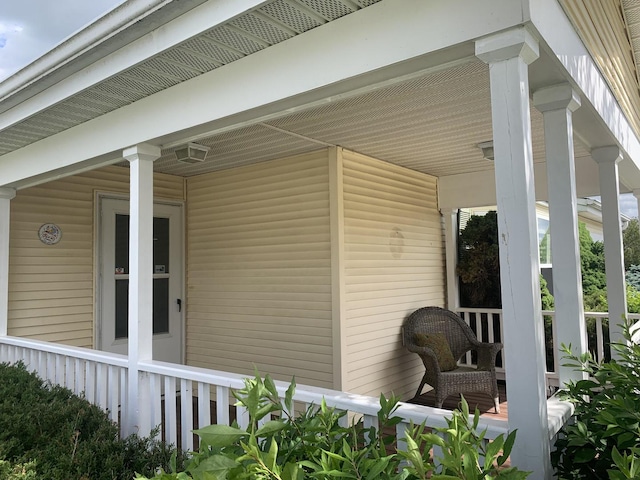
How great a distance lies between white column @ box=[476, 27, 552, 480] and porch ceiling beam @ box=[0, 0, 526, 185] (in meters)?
0.13

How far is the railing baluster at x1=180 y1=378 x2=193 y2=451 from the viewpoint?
273 centimetres

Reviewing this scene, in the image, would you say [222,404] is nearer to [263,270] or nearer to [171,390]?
[171,390]

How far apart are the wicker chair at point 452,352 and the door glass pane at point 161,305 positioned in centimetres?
277

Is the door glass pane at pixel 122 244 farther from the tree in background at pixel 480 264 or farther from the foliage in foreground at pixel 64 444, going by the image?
the tree in background at pixel 480 264

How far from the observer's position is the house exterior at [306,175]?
180cm

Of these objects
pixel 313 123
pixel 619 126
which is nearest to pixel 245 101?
pixel 313 123

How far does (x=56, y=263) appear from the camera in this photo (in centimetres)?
479

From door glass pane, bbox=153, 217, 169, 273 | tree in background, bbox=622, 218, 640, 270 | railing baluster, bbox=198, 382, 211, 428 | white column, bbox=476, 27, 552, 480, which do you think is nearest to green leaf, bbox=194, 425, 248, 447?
white column, bbox=476, 27, 552, 480

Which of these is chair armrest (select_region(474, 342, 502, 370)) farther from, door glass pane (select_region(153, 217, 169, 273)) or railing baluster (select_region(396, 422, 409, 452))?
door glass pane (select_region(153, 217, 169, 273))

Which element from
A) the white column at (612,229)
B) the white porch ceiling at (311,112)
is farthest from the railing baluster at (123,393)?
the white column at (612,229)

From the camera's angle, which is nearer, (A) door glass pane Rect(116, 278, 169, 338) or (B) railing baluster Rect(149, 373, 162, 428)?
(B) railing baluster Rect(149, 373, 162, 428)

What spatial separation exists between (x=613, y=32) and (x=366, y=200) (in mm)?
2446

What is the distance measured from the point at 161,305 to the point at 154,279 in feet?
1.06

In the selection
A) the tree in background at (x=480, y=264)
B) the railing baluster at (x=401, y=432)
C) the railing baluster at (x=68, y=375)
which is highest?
the tree in background at (x=480, y=264)
